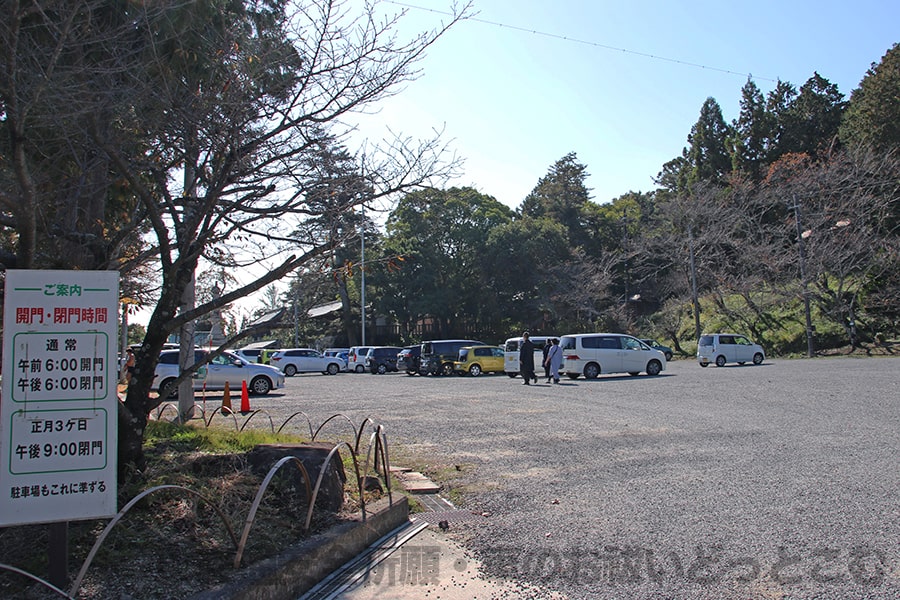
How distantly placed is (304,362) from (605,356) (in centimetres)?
1828

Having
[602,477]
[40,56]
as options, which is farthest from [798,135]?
[40,56]

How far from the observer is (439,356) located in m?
30.3

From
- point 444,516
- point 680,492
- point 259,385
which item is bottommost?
point 444,516

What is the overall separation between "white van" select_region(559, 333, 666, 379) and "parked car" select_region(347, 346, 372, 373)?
1563 cm

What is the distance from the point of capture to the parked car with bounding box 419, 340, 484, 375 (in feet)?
99.0

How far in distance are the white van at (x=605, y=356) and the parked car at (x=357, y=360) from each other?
51.3 feet

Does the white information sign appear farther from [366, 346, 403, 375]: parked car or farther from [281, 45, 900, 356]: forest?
[366, 346, 403, 375]: parked car

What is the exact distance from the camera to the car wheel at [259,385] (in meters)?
21.3

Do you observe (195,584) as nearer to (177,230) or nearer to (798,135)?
(177,230)

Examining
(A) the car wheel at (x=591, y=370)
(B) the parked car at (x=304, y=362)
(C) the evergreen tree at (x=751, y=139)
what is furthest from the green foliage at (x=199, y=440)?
(C) the evergreen tree at (x=751, y=139)

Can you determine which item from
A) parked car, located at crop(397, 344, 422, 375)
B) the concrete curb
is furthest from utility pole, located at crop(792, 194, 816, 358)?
the concrete curb

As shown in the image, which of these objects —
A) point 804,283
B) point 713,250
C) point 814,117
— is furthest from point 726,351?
point 814,117

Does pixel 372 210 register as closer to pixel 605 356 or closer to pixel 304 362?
pixel 605 356

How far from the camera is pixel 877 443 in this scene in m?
8.76
